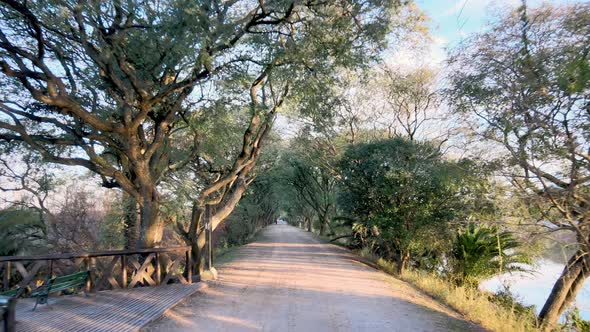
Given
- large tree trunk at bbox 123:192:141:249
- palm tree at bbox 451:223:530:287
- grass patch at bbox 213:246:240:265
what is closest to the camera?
palm tree at bbox 451:223:530:287

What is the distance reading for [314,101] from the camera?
45.9ft

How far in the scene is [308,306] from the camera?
9086 mm

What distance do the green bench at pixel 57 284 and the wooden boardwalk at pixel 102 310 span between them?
0.22 metres

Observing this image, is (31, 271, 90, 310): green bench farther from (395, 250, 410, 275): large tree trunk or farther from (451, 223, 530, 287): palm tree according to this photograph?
(451, 223, 530, 287): palm tree

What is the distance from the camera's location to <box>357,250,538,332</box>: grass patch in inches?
307

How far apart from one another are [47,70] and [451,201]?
1222 cm

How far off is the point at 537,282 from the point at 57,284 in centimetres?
1458

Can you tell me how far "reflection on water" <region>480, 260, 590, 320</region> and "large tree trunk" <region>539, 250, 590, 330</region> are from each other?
30 cm

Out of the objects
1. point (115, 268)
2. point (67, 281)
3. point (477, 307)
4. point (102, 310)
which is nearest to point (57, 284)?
point (67, 281)

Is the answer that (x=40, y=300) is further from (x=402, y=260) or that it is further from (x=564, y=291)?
(x=564, y=291)

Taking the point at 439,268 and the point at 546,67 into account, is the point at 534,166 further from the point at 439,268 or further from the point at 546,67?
the point at 439,268

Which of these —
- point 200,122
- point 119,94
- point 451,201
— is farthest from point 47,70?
point 451,201

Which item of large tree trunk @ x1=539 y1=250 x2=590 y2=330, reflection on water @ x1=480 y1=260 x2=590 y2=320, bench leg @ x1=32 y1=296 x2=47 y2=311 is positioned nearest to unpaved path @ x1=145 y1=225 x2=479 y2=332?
bench leg @ x1=32 y1=296 x2=47 y2=311

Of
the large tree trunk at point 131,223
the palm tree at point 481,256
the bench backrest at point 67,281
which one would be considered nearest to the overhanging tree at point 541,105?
the palm tree at point 481,256
